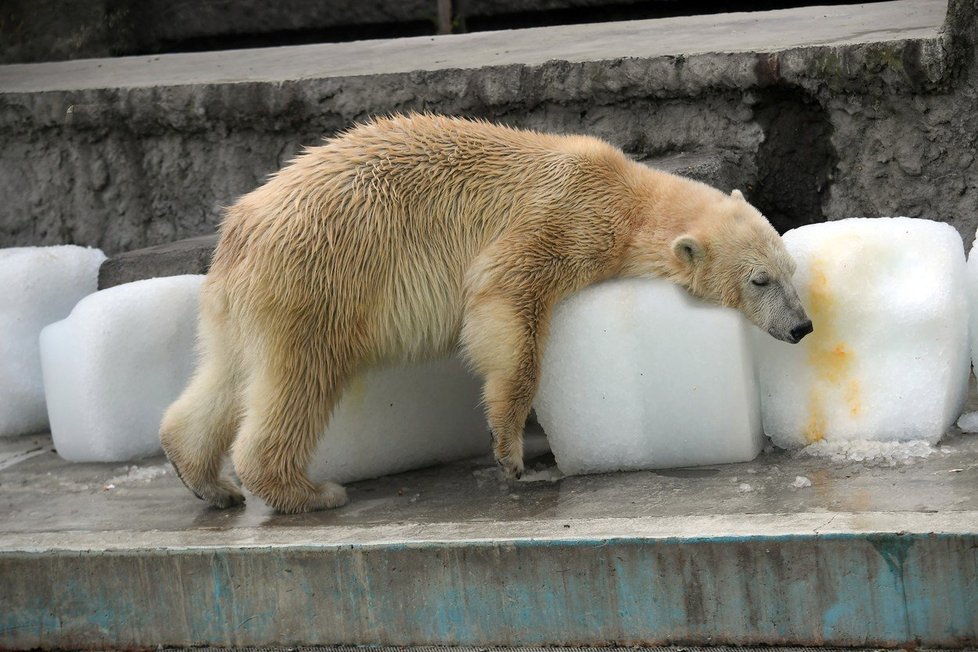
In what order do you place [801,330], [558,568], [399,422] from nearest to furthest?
[558,568]
[801,330]
[399,422]

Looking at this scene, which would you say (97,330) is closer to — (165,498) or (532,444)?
(165,498)

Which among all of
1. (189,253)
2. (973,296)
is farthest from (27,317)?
(973,296)

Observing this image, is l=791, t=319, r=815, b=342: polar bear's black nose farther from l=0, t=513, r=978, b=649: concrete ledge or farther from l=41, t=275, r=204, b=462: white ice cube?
l=41, t=275, r=204, b=462: white ice cube

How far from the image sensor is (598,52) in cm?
495

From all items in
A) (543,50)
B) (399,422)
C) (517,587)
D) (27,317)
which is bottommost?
(517,587)

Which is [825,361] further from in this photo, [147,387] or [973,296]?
[147,387]

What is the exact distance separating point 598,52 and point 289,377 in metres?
2.32

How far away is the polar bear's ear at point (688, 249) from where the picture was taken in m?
3.45

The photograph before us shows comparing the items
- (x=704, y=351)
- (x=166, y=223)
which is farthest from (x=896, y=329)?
(x=166, y=223)

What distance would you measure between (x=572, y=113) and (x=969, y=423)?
2.05 metres

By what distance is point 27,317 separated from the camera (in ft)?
15.6

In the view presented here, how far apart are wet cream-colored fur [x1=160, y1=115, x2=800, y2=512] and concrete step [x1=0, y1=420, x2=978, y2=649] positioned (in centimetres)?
27

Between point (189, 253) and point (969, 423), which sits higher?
point (189, 253)

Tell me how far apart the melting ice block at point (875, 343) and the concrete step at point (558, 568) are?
0.45 feet
